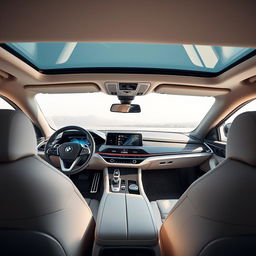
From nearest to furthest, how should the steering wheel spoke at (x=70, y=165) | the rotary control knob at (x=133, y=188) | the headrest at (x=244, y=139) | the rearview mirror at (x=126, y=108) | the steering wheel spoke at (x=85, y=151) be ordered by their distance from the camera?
the headrest at (x=244, y=139) → the steering wheel spoke at (x=70, y=165) → the steering wheel spoke at (x=85, y=151) → the rotary control knob at (x=133, y=188) → the rearview mirror at (x=126, y=108)

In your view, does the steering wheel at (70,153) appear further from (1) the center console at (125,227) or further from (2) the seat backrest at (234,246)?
(2) the seat backrest at (234,246)

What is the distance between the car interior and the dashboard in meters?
0.20

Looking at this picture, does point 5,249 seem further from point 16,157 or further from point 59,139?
point 59,139

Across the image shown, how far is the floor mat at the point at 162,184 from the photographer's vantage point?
3605mm

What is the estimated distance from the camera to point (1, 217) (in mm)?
1014

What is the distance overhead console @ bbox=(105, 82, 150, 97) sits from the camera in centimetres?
269

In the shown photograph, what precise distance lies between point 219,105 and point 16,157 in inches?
107

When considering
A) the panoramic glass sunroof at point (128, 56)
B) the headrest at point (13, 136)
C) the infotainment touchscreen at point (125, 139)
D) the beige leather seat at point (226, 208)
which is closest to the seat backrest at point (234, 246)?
the beige leather seat at point (226, 208)

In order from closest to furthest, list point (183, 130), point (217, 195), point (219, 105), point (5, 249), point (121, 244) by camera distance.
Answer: point (5, 249) → point (217, 195) → point (121, 244) → point (219, 105) → point (183, 130)

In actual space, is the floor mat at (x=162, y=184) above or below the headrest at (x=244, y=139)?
below

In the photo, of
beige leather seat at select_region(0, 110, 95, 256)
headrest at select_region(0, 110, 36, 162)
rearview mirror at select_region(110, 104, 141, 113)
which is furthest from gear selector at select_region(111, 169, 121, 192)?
headrest at select_region(0, 110, 36, 162)

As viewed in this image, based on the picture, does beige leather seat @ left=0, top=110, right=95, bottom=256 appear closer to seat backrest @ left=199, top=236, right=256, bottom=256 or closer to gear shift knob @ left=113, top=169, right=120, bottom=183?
seat backrest @ left=199, top=236, right=256, bottom=256

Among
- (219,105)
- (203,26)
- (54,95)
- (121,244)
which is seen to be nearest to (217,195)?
(121,244)

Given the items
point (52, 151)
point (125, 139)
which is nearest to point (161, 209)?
point (125, 139)
